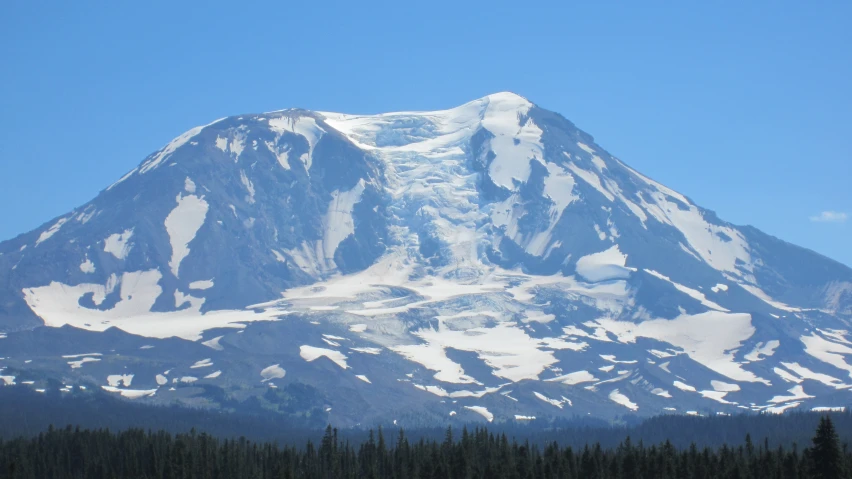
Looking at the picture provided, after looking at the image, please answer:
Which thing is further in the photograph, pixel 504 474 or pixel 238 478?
pixel 238 478

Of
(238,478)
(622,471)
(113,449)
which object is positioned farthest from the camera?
(113,449)

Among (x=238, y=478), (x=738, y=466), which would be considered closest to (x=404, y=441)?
(x=238, y=478)

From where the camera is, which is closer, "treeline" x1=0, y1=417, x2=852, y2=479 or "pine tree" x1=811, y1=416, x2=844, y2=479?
"pine tree" x1=811, y1=416, x2=844, y2=479

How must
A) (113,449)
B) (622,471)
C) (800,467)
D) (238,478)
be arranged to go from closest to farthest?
(800,467) → (622,471) → (238,478) → (113,449)

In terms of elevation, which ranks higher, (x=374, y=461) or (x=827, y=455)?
(x=827, y=455)

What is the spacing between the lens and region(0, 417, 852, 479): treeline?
440ft

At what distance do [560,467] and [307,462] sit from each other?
37.6 meters

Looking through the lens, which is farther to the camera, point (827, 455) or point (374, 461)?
point (374, 461)

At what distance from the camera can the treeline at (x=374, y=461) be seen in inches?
5285

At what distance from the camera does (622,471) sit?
136m

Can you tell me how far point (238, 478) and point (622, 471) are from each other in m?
47.7

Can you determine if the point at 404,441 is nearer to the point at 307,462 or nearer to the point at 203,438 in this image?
the point at 307,462

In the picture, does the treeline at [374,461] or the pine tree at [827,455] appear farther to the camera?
the treeline at [374,461]

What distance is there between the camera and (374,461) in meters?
156
